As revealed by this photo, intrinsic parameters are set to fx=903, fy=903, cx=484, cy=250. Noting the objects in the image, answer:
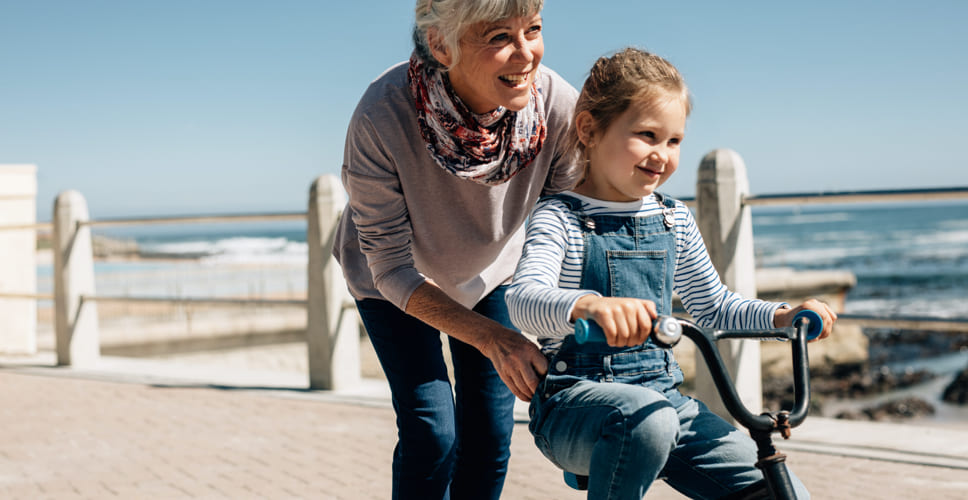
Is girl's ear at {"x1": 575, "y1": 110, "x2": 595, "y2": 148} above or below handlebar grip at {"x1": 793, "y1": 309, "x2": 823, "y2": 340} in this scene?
above

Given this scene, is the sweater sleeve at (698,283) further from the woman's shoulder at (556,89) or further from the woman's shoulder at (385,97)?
the woman's shoulder at (385,97)

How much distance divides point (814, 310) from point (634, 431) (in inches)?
17.6

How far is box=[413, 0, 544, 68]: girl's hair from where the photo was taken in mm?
1809

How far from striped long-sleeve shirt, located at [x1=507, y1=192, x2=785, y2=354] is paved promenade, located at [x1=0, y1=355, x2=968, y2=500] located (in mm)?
1803

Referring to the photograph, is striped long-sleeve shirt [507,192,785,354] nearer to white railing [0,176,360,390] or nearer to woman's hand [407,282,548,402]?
woman's hand [407,282,548,402]

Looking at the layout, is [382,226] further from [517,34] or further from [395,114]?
[517,34]

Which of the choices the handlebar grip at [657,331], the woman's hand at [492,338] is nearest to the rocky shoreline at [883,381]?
the woman's hand at [492,338]

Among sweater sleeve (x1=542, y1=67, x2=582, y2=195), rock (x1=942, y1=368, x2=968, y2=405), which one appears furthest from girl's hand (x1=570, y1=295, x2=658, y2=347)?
rock (x1=942, y1=368, x2=968, y2=405)

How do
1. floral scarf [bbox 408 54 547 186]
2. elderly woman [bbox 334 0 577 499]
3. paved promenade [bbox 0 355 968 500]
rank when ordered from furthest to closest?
paved promenade [bbox 0 355 968 500]
floral scarf [bbox 408 54 547 186]
elderly woman [bbox 334 0 577 499]

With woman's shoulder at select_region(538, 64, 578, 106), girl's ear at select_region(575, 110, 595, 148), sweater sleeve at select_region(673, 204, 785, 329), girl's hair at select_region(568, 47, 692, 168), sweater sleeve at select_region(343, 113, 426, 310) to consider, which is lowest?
sweater sleeve at select_region(673, 204, 785, 329)

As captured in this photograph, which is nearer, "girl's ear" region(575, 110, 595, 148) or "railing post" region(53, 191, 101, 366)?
"girl's ear" region(575, 110, 595, 148)

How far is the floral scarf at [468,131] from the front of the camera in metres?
2.07

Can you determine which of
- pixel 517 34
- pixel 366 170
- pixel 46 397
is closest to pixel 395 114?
pixel 366 170

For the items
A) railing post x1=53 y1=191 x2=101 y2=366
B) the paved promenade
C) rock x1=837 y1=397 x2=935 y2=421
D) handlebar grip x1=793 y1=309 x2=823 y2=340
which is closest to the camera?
handlebar grip x1=793 y1=309 x2=823 y2=340
